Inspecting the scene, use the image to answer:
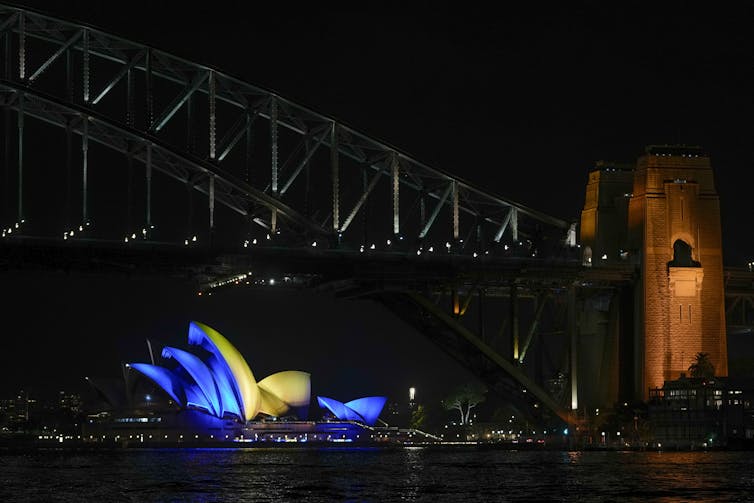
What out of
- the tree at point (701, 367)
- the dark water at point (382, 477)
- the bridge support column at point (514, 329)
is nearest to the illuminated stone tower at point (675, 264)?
the tree at point (701, 367)

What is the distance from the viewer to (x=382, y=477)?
117 meters

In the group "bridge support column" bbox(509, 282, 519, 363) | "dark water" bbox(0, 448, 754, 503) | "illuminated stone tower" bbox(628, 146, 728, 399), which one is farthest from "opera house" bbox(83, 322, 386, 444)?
"illuminated stone tower" bbox(628, 146, 728, 399)

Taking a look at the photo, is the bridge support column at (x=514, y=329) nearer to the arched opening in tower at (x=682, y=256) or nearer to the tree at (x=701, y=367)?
the arched opening in tower at (x=682, y=256)

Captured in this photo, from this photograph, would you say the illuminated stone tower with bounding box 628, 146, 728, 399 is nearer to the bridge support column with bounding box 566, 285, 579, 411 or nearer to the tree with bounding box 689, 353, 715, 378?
the tree with bounding box 689, 353, 715, 378

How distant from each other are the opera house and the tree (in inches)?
1601

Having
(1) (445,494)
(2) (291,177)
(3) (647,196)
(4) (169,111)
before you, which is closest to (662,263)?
(3) (647,196)

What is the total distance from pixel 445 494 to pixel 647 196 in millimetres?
54336

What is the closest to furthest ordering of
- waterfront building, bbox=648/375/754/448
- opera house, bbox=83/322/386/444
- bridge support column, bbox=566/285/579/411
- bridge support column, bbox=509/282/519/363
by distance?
waterfront building, bbox=648/375/754/448 → bridge support column, bbox=509/282/519/363 → bridge support column, bbox=566/285/579/411 → opera house, bbox=83/322/386/444

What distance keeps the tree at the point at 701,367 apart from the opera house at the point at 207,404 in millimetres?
40661

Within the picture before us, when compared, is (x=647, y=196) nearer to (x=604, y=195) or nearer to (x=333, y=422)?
(x=604, y=195)

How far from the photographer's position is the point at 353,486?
348ft

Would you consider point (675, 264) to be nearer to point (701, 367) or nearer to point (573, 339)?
point (701, 367)

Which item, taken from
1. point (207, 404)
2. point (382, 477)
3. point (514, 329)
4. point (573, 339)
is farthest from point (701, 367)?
point (207, 404)

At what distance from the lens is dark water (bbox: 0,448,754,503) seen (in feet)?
322
